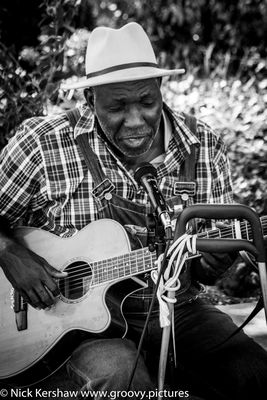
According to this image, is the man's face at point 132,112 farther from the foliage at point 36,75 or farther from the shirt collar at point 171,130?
the foliage at point 36,75

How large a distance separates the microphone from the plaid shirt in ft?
2.30

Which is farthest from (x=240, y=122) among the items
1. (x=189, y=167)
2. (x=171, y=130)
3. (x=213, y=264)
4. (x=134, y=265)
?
(x=134, y=265)

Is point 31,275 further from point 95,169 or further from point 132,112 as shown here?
point 132,112

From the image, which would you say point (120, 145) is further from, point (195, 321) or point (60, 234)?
point (195, 321)

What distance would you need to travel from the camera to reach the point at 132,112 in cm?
266

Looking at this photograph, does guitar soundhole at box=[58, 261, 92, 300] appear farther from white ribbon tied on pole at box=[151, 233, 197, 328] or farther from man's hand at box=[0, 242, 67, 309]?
white ribbon tied on pole at box=[151, 233, 197, 328]

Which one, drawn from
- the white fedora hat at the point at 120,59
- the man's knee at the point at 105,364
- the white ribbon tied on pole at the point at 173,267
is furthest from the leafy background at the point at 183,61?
the white ribbon tied on pole at the point at 173,267

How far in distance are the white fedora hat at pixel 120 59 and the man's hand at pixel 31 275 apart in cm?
90

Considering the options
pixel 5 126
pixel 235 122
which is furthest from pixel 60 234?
pixel 235 122

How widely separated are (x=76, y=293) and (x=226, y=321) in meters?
0.79

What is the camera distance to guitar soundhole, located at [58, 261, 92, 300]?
265cm

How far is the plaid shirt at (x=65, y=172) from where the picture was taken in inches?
113

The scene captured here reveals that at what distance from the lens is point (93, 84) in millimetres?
2658

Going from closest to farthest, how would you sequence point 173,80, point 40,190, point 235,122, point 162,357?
point 162,357 → point 40,190 → point 235,122 → point 173,80
